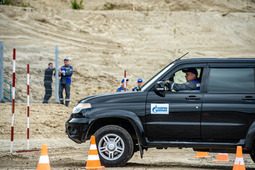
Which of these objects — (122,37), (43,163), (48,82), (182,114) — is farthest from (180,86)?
(122,37)

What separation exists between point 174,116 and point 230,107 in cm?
100

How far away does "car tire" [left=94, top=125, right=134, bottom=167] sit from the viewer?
958cm

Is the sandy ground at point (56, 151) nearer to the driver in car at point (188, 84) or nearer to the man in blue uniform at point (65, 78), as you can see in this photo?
the man in blue uniform at point (65, 78)

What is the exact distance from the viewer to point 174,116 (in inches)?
370

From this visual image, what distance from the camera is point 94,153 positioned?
9094 millimetres

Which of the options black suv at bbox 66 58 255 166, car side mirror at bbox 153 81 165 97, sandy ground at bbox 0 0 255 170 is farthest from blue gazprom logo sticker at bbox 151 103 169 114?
sandy ground at bbox 0 0 255 170

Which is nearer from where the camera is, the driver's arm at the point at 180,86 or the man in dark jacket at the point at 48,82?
the driver's arm at the point at 180,86

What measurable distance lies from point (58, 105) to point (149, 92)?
38.9 ft

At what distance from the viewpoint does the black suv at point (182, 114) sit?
9289 mm

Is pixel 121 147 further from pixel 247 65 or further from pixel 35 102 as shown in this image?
pixel 35 102

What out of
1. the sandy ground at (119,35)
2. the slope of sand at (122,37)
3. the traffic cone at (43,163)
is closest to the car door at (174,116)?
the traffic cone at (43,163)

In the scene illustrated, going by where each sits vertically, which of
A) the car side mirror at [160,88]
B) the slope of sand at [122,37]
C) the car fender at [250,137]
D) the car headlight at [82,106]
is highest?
the slope of sand at [122,37]

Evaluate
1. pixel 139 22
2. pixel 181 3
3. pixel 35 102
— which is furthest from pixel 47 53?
pixel 181 3

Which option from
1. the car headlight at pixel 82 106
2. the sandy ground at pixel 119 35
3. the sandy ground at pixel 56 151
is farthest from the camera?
the sandy ground at pixel 119 35
